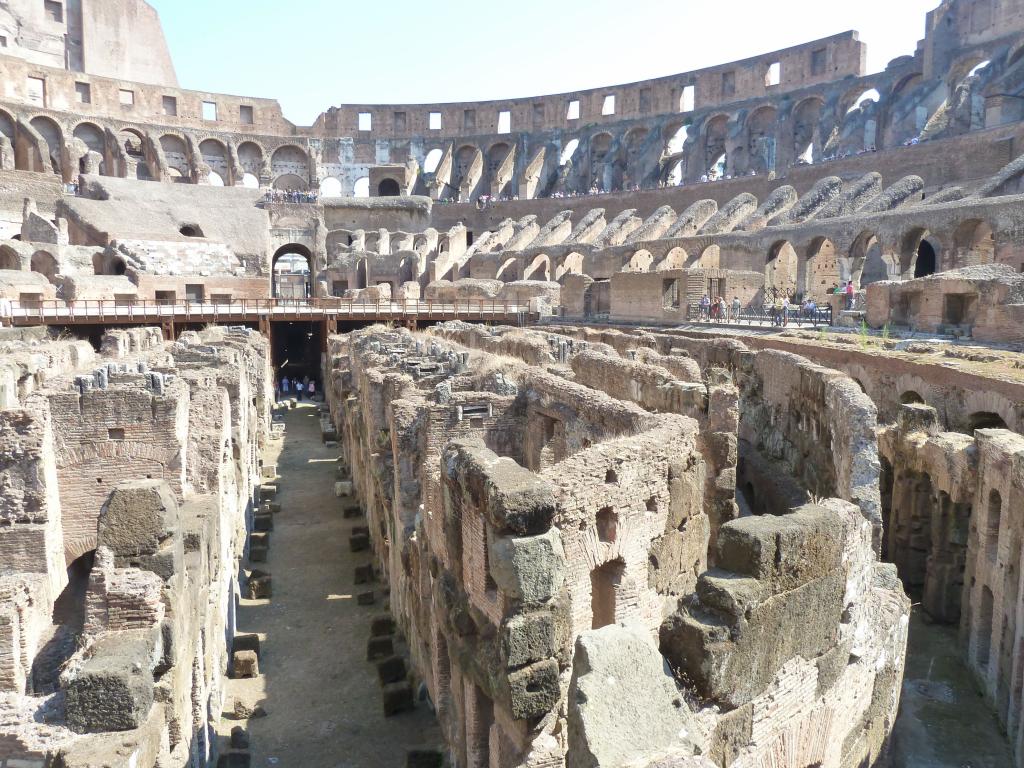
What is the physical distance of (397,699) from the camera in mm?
7609

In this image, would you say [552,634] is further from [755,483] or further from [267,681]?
[755,483]

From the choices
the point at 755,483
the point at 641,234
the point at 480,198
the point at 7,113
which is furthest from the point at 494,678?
the point at 7,113

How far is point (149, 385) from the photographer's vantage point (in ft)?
25.6

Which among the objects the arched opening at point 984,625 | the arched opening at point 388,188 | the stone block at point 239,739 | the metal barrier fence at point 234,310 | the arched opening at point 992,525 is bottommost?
the stone block at point 239,739

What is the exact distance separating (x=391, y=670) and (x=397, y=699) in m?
0.45

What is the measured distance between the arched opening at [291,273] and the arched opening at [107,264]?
8.37 m

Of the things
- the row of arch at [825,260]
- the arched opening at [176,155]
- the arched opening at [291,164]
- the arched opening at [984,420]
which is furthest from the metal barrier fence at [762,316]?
the arched opening at [176,155]

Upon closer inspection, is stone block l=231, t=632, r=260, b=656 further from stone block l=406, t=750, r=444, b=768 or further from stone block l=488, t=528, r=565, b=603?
stone block l=488, t=528, r=565, b=603

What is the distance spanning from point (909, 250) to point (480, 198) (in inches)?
1209

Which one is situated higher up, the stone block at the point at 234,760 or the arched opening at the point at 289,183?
the arched opening at the point at 289,183

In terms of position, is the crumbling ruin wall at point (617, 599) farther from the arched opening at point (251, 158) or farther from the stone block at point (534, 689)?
the arched opening at point (251, 158)

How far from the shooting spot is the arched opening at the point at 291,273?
148 ft

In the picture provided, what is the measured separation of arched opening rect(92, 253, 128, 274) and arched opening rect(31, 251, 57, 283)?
7.11 ft

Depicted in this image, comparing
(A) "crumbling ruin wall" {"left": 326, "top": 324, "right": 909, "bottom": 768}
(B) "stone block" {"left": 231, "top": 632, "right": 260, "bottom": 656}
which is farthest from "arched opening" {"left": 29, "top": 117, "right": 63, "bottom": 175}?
(A) "crumbling ruin wall" {"left": 326, "top": 324, "right": 909, "bottom": 768}
